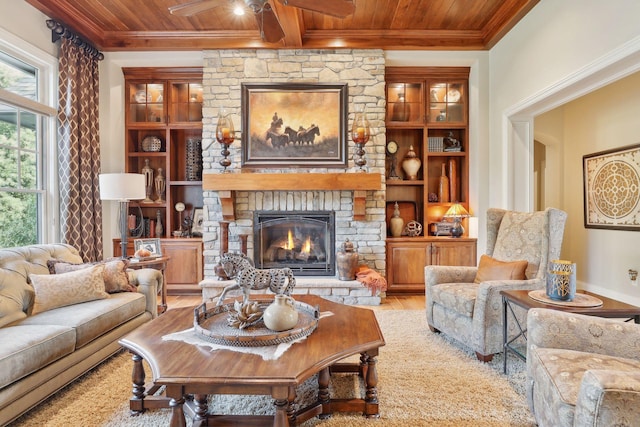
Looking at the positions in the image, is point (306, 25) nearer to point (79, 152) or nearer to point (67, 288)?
point (79, 152)

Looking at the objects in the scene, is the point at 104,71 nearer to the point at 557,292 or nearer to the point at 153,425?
the point at 153,425

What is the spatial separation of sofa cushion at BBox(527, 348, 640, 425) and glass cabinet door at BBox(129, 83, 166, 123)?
4.95m

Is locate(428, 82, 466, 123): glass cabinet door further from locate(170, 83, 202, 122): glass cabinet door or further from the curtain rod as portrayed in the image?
the curtain rod

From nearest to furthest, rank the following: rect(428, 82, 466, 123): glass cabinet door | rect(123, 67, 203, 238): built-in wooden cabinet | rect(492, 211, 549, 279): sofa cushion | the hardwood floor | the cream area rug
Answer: the cream area rug < rect(492, 211, 549, 279): sofa cushion < the hardwood floor < rect(123, 67, 203, 238): built-in wooden cabinet < rect(428, 82, 466, 123): glass cabinet door

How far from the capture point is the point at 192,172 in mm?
4902

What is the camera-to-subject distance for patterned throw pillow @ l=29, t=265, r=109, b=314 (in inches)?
96.6

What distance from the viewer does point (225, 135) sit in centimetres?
427

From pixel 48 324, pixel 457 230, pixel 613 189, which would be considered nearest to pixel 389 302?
pixel 457 230

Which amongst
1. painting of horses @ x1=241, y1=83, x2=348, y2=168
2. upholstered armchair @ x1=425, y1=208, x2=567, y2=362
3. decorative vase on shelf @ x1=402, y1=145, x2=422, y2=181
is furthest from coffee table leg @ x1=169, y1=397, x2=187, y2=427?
decorative vase on shelf @ x1=402, y1=145, x2=422, y2=181

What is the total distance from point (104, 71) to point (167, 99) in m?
0.79

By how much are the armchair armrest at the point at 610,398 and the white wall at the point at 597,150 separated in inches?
151

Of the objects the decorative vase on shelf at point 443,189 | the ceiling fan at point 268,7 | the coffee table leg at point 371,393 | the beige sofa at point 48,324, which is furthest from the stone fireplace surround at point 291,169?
the coffee table leg at point 371,393

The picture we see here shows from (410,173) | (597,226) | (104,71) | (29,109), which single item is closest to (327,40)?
(410,173)

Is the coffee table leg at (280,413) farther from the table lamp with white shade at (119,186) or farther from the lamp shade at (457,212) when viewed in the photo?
the lamp shade at (457,212)
